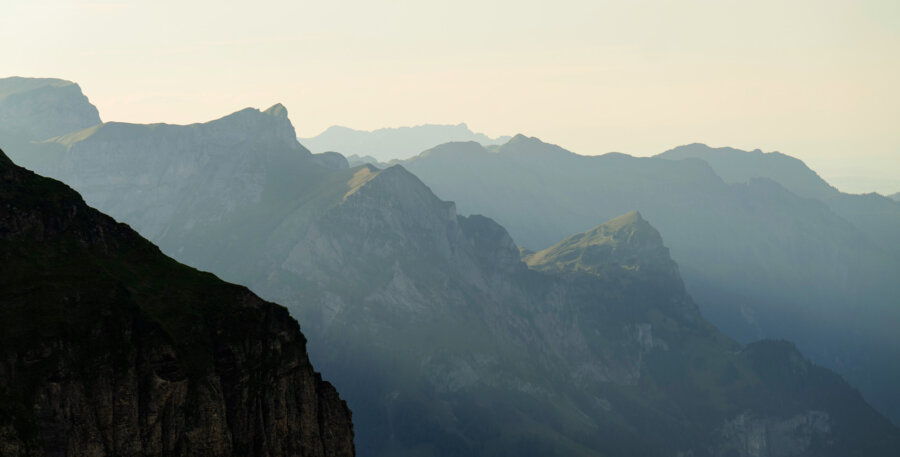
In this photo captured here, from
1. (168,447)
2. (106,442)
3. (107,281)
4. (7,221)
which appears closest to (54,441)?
(106,442)

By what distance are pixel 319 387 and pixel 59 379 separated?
144 ft

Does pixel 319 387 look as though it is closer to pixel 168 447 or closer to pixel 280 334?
pixel 280 334

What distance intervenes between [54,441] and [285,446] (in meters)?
36.7

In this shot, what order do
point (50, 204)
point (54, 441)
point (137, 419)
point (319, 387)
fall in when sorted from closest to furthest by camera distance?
point (54, 441) → point (137, 419) → point (50, 204) → point (319, 387)

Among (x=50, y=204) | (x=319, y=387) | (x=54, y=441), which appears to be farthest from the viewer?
(x=319, y=387)

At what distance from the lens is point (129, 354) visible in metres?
140

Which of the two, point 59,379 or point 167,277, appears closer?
point 59,379

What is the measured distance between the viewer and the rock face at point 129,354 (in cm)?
13200

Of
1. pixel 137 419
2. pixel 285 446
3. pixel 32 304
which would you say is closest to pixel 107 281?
pixel 32 304

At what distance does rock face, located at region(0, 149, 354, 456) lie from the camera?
132000mm

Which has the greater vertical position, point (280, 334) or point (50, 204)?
point (50, 204)

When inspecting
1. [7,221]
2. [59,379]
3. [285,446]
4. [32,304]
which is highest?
[7,221]

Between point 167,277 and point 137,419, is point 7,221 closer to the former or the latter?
point 167,277

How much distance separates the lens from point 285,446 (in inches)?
6137
